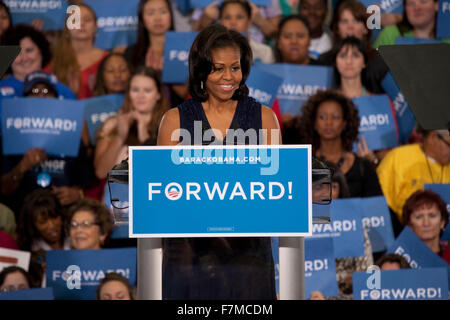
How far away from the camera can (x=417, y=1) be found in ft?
17.8

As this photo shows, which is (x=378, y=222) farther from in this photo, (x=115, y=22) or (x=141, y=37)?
(x=115, y=22)

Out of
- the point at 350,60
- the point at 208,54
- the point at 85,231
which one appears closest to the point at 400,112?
the point at 350,60

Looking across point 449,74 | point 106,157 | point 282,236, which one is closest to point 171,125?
point 282,236

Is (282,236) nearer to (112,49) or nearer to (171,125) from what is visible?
(171,125)

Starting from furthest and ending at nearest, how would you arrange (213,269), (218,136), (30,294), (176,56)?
(176,56) → (30,294) → (218,136) → (213,269)

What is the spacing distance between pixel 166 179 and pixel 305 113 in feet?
9.08

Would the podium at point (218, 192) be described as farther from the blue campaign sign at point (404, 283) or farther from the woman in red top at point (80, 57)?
the woman in red top at point (80, 57)

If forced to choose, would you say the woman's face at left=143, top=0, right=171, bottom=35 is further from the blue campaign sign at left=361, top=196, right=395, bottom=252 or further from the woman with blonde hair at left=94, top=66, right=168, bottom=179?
the blue campaign sign at left=361, top=196, right=395, bottom=252

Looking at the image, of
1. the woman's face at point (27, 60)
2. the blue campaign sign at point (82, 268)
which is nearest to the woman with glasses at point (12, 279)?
the blue campaign sign at point (82, 268)

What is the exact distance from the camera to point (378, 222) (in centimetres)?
499

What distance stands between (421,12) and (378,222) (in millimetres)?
1505

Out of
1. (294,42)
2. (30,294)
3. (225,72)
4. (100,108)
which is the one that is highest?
(294,42)

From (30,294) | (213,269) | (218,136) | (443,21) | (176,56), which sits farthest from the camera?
(443,21)
